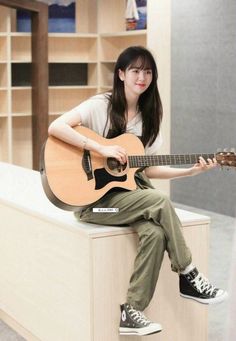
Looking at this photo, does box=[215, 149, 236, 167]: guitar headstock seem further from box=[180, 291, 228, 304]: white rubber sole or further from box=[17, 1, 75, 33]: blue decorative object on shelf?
box=[17, 1, 75, 33]: blue decorative object on shelf

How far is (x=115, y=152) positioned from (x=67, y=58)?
488 cm

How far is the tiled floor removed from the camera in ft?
10.3

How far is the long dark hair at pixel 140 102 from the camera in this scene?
2717 millimetres

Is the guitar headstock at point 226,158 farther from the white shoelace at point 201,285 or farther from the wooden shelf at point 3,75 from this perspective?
the wooden shelf at point 3,75

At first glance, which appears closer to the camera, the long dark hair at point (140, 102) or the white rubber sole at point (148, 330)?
the white rubber sole at point (148, 330)

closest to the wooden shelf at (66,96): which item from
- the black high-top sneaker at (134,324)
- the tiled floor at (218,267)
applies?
the tiled floor at (218,267)

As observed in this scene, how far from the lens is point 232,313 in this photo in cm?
119

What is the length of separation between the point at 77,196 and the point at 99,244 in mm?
213

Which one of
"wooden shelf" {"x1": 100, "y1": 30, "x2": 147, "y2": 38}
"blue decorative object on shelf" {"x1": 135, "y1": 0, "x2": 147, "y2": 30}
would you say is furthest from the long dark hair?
"blue decorative object on shelf" {"x1": 135, "y1": 0, "x2": 147, "y2": 30}

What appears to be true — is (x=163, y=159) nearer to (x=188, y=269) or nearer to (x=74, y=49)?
(x=188, y=269)

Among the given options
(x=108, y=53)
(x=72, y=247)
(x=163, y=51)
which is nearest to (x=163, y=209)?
(x=72, y=247)

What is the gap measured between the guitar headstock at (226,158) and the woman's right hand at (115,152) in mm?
377

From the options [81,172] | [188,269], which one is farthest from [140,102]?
[188,269]

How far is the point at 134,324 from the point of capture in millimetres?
2514
